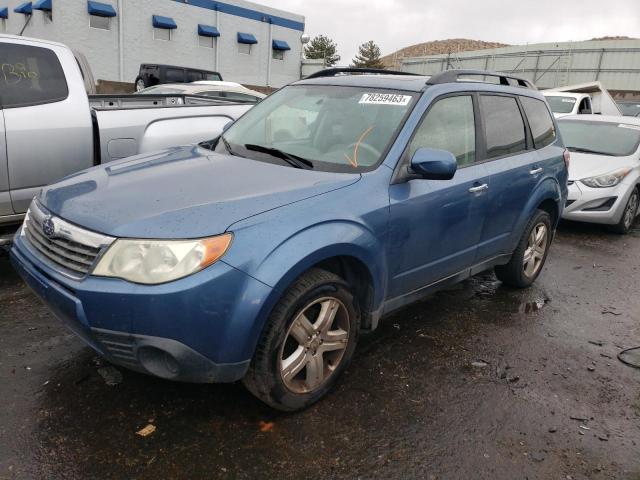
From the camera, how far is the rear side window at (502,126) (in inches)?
159

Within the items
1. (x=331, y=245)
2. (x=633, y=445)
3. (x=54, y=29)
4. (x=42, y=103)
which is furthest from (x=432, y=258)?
(x=54, y=29)

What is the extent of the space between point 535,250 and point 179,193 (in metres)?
3.53

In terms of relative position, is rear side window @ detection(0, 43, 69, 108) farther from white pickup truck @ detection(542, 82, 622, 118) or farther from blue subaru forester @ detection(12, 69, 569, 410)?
white pickup truck @ detection(542, 82, 622, 118)

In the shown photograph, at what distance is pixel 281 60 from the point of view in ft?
102

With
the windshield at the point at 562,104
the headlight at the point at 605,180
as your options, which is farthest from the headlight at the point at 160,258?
the windshield at the point at 562,104

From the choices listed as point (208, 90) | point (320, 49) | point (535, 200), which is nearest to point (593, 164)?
point (535, 200)

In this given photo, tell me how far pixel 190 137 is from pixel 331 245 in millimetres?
3154

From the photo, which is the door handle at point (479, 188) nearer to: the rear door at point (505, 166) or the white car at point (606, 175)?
the rear door at point (505, 166)

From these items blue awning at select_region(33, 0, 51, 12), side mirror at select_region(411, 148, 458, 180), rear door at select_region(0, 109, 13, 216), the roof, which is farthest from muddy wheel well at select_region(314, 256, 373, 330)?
blue awning at select_region(33, 0, 51, 12)

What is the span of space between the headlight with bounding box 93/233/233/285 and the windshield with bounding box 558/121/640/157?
7.17 metres

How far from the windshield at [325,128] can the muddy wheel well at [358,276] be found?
1.80 feet

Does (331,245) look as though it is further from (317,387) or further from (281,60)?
(281,60)

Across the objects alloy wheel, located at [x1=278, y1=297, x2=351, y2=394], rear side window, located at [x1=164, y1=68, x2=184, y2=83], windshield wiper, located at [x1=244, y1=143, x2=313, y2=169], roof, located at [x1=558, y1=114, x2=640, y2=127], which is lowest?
alloy wheel, located at [x1=278, y1=297, x2=351, y2=394]

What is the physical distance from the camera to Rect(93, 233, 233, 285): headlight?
7.72ft
